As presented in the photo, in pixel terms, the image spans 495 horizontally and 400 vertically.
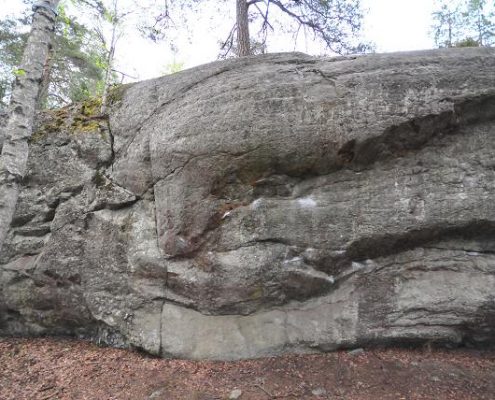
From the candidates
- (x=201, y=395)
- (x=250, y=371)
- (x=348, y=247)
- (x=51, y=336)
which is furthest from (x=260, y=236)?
(x=51, y=336)

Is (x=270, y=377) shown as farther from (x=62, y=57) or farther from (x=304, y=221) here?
(x=62, y=57)

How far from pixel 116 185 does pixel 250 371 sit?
3759mm

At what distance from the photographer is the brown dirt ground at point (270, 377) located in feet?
13.9

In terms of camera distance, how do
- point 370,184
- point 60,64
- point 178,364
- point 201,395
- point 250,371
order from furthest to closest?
point 60,64
point 370,184
point 178,364
point 250,371
point 201,395

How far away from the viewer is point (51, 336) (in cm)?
618

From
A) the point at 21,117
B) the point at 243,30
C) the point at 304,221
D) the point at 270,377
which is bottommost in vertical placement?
the point at 270,377

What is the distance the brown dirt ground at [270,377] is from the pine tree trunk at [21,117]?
1.98 meters

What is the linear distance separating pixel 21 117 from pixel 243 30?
7.20m

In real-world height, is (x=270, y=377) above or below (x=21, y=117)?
below

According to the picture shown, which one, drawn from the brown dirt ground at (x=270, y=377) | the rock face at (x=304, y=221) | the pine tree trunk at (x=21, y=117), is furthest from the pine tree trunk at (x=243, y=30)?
the brown dirt ground at (x=270, y=377)

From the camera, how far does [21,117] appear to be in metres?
5.12

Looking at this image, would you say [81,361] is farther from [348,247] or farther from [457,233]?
[457,233]

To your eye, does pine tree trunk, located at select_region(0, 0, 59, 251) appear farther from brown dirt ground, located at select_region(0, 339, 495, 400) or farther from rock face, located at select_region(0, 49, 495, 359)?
brown dirt ground, located at select_region(0, 339, 495, 400)

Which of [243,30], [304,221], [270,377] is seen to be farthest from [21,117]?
[243,30]
